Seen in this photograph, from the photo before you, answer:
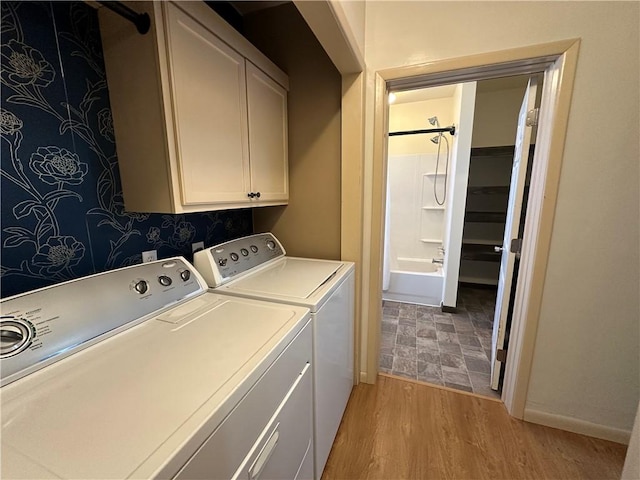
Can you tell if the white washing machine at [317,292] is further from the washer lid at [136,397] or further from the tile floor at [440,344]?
the tile floor at [440,344]

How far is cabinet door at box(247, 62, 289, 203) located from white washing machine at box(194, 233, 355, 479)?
13.8 inches

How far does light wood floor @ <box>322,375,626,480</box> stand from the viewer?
1.34m

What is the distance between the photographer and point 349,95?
1557 mm

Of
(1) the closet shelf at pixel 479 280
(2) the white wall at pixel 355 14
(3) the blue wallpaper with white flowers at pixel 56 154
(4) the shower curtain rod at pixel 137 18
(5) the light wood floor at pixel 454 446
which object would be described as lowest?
(5) the light wood floor at pixel 454 446

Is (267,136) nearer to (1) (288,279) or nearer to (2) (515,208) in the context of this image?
(1) (288,279)

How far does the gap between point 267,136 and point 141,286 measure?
→ 102 cm

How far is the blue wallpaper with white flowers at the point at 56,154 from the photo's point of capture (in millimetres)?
819

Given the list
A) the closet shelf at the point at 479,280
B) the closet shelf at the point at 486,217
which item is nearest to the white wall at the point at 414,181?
the closet shelf at the point at 486,217

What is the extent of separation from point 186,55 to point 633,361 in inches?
100

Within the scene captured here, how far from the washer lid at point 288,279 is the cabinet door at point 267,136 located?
0.43 m

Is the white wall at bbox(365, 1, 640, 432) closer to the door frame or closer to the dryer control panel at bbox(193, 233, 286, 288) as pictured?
the door frame

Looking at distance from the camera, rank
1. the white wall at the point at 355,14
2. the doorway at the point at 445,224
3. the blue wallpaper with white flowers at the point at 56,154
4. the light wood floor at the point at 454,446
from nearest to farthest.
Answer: the blue wallpaper with white flowers at the point at 56,154 → the white wall at the point at 355,14 → the light wood floor at the point at 454,446 → the doorway at the point at 445,224

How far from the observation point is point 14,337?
68 centimetres

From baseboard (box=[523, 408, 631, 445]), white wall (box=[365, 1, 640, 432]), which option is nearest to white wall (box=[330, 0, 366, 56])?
white wall (box=[365, 1, 640, 432])
